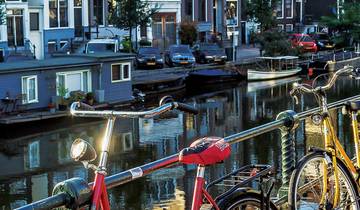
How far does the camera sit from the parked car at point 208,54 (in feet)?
164

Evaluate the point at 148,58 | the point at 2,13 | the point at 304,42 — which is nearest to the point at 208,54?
the point at 148,58

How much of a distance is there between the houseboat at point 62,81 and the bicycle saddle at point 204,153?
27011 mm

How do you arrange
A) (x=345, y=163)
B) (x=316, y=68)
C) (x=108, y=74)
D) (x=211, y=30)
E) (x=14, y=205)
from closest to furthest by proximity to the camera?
(x=345, y=163) < (x=14, y=205) < (x=108, y=74) < (x=316, y=68) < (x=211, y=30)

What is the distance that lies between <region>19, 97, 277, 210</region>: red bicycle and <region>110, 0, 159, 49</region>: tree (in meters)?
43.7

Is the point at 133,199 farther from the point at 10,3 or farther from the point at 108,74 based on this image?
the point at 10,3

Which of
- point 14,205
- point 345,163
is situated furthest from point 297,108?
point 345,163

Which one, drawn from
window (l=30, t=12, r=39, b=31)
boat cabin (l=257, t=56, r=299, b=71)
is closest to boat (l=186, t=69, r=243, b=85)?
boat cabin (l=257, t=56, r=299, b=71)

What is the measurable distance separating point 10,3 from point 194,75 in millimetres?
11531

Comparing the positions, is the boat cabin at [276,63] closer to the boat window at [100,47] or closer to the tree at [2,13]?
the boat window at [100,47]

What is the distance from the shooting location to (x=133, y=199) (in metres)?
20.2

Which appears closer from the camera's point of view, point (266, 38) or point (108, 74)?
point (108, 74)

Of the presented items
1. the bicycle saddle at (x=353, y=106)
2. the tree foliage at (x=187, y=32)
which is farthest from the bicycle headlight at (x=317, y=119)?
the tree foliage at (x=187, y=32)

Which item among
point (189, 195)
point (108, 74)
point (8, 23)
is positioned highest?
point (8, 23)

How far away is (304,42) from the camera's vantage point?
60594 millimetres
